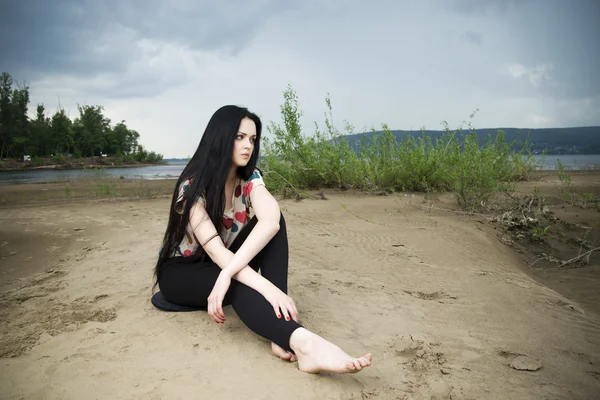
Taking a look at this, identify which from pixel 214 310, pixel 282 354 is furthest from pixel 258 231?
pixel 282 354

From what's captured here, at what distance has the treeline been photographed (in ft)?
131

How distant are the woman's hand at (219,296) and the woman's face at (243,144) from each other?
0.68 m

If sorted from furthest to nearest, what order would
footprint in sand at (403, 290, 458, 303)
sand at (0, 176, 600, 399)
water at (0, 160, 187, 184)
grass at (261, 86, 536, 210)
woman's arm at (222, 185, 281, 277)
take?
1. water at (0, 160, 187, 184)
2. grass at (261, 86, 536, 210)
3. footprint in sand at (403, 290, 458, 303)
4. woman's arm at (222, 185, 281, 277)
5. sand at (0, 176, 600, 399)

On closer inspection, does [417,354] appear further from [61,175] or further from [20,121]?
[20,121]

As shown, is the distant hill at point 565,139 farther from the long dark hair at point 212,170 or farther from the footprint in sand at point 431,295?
the long dark hair at point 212,170

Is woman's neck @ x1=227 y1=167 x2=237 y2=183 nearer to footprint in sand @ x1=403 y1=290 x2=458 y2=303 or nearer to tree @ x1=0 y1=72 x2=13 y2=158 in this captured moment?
footprint in sand @ x1=403 y1=290 x2=458 y2=303

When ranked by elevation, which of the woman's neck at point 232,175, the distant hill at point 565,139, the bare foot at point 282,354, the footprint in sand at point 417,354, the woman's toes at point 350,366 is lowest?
the footprint in sand at point 417,354

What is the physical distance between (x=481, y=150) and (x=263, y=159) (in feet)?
14.6

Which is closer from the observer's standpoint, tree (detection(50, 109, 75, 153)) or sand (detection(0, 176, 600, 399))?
sand (detection(0, 176, 600, 399))

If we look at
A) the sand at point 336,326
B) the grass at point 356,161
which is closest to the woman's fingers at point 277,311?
the sand at point 336,326

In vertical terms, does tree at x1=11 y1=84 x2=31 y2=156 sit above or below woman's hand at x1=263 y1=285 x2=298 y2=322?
above

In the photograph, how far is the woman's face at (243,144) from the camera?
7.48 feet

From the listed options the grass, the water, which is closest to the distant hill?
the water

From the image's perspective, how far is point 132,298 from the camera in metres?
2.77
